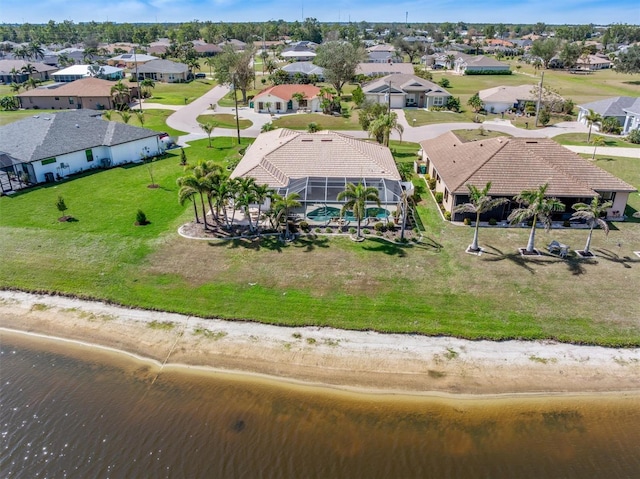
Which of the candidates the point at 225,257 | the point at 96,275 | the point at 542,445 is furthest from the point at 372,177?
the point at 542,445

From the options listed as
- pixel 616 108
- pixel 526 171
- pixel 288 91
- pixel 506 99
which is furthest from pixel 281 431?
pixel 506 99

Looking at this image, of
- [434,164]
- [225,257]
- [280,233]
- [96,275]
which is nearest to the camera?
[96,275]

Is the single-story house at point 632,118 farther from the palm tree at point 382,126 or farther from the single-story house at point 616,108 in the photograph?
the palm tree at point 382,126

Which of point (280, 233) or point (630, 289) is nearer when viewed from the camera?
point (630, 289)

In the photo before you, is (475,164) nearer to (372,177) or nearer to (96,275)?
(372,177)

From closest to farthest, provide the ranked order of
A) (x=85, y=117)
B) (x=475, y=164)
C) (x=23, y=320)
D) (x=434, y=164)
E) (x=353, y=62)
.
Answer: (x=23, y=320) < (x=475, y=164) < (x=434, y=164) < (x=85, y=117) < (x=353, y=62)

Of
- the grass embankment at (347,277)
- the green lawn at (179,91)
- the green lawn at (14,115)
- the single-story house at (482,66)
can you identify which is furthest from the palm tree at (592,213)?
the single-story house at (482,66)

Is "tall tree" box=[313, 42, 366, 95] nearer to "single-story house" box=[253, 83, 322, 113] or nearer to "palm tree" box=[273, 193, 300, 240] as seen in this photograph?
"single-story house" box=[253, 83, 322, 113]
